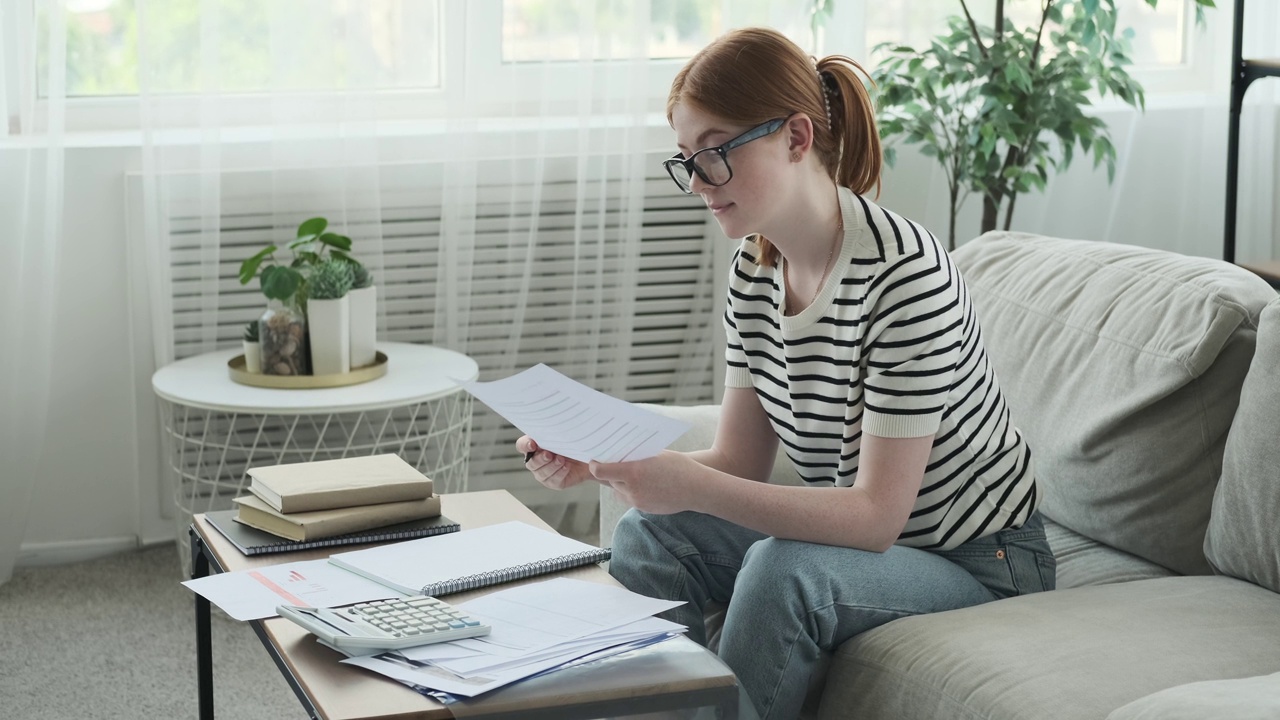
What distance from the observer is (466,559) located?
140 centimetres

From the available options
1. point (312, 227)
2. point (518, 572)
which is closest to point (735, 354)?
point (518, 572)

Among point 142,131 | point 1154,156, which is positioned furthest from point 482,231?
point 1154,156

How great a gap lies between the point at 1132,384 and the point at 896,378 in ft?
1.42

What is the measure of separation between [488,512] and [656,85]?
5.05 feet

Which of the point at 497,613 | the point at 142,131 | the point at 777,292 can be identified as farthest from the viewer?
the point at 142,131

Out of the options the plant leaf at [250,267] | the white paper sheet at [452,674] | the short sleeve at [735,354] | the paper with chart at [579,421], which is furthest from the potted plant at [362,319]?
the white paper sheet at [452,674]

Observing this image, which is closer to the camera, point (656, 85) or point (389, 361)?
point (389, 361)

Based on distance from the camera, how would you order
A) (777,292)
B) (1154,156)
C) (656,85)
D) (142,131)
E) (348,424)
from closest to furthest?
(777,292)
(142,131)
(348,424)
(656,85)
(1154,156)

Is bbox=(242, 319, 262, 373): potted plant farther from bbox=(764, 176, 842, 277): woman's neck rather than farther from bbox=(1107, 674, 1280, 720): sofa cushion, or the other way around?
bbox=(1107, 674, 1280, 720): sofa cushion

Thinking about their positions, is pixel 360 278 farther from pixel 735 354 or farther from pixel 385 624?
pixel 385 624

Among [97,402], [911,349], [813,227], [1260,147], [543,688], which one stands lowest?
[97,402]

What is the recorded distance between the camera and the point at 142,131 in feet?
8.39

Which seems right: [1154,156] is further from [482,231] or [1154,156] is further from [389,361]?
[389,361]

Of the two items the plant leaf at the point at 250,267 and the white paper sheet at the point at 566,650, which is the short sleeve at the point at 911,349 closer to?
the white paper sheet at the point at 566,650
